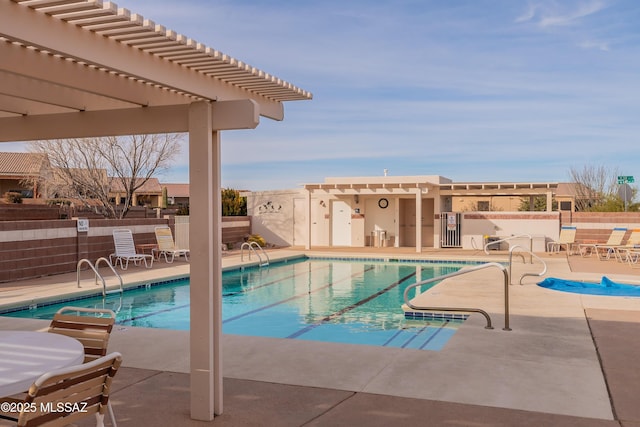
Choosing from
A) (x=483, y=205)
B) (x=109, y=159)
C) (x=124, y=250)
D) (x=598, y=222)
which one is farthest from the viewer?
(x=483, y=205)

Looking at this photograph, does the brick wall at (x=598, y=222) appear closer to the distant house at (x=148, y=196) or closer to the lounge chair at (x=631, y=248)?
the lounge chair at (x=631, y=248)

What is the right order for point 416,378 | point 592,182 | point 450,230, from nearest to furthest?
point 416,378 → point 450,230 → point 592,182

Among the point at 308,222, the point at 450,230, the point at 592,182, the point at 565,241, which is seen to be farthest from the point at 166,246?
the point at 592,182

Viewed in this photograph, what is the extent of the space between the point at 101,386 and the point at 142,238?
1479cm

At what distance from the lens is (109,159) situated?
2319cm

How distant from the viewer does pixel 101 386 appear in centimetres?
307

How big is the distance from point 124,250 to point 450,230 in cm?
1252

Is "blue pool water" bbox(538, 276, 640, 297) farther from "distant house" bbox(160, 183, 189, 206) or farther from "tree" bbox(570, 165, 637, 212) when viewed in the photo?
"distant house" bbox(160, 183, 189, 206)

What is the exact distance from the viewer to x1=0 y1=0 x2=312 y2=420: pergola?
3.12 m

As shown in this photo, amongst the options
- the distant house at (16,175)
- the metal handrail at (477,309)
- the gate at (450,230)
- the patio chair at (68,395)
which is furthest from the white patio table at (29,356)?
the distant house at (16,175)

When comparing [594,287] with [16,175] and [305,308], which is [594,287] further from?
[16,175]

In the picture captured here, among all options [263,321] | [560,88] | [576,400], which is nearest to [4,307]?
[263,321]

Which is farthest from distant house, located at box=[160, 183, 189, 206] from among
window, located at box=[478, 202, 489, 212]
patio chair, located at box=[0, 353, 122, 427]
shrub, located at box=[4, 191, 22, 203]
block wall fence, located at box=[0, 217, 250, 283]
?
patio chair, located at box=[0, 353, 122, 427]

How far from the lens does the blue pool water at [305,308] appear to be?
8.49 m
